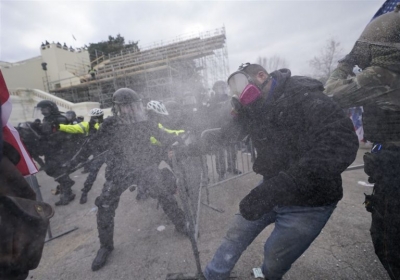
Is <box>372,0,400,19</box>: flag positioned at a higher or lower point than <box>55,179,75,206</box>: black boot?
higher

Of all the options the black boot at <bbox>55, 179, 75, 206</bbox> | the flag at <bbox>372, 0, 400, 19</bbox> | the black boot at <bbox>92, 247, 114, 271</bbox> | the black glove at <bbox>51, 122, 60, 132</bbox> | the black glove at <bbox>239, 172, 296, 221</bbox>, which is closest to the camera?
the black glove at <bbox>239, 172, 296, 221</bbox>

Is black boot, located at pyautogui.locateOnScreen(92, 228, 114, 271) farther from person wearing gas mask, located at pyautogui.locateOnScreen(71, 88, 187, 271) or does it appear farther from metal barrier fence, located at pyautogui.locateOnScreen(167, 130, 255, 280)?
metal barrier fence, located at pyautogui.locateOnScreen(167, 130, 255, 280)

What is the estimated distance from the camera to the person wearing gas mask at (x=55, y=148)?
4887mm

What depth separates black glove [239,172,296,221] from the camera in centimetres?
132

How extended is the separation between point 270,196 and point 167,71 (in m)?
19.9

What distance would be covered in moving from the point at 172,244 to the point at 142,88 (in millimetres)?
19158

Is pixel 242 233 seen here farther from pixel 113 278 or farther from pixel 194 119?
pixel 194 119

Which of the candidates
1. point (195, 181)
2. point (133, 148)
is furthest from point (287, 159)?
point (133, 148)

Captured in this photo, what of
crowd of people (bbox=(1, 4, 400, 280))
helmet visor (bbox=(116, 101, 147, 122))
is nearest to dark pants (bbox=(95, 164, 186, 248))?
helmet visor (bbox=(116, 101, 147, 122))

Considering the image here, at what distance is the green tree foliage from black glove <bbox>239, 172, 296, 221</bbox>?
33.3 m

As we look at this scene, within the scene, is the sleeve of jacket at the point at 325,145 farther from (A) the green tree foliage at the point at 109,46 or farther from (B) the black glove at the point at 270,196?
(A) the green tree foliage at the point at 109,46

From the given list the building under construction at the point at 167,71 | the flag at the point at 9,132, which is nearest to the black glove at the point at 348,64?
the flag at the point at 9,132

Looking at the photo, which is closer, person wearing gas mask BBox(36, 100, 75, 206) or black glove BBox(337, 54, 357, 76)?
black glove BBox(337, 54, 357, 76)

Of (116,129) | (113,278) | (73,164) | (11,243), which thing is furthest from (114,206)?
(11,243)
